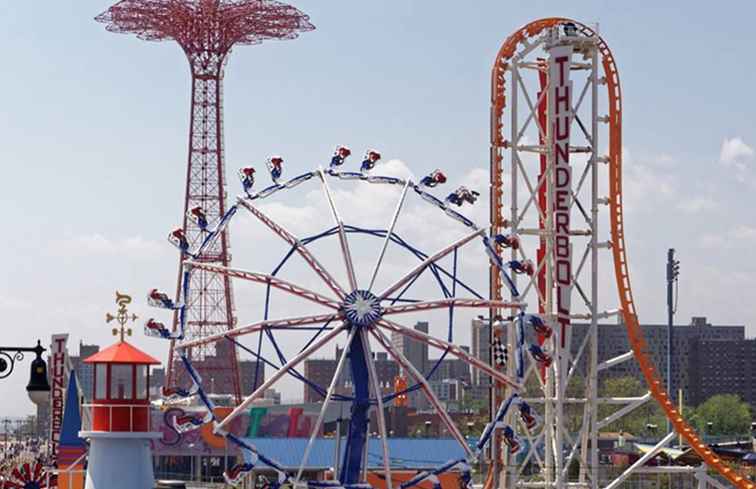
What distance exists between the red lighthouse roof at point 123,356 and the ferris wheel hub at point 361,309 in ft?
23.1

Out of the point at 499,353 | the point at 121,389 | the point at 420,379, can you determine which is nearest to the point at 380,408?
the point at 420,379

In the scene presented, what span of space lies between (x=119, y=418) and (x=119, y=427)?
0.23 m

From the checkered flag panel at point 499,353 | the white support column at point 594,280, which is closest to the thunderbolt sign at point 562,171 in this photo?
the white support column at point 594,280

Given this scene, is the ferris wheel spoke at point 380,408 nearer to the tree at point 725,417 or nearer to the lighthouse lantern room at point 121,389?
the lighthouse lantern room at point 121,389

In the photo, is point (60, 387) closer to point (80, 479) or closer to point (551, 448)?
point (80, 479)

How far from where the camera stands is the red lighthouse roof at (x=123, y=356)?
45.0 m

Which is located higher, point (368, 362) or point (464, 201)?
point (464, 201)

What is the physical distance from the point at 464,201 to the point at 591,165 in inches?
169

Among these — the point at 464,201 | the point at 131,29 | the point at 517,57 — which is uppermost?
the point at 131,29

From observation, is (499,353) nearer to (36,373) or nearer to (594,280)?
(594,280)

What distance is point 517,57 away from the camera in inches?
2192

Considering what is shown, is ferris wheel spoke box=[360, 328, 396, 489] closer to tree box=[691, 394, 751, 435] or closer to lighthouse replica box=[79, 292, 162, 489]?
lighthouse replica box=[79, 292, 162, 489]

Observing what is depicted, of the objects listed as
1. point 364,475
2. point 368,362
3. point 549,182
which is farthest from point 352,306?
point 549,182

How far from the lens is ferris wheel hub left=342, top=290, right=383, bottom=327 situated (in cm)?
5047
